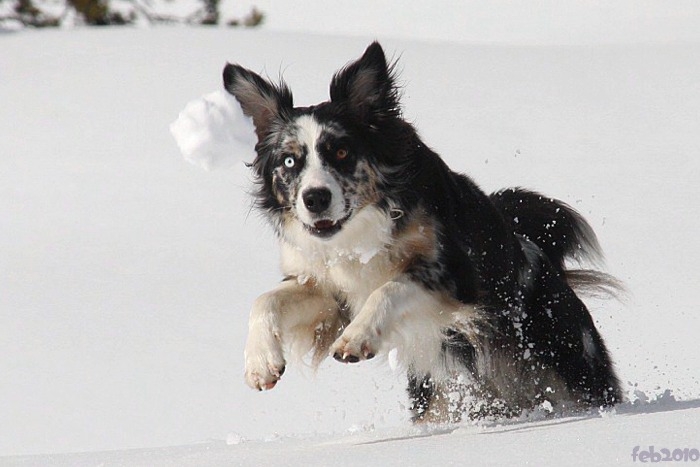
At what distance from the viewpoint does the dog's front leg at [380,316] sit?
404 centimetres

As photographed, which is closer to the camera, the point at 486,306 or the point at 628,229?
the point at 486,306

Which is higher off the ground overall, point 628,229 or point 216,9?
point 216,9

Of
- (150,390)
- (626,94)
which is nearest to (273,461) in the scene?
(150,390)

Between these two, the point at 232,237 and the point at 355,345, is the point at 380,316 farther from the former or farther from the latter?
the point at 232,237

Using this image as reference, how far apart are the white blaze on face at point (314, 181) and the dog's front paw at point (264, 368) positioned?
0.56 m

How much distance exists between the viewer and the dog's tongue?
14.5ft

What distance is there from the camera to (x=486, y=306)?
4.64 meters

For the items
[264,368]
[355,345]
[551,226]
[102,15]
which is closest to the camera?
[355,345]

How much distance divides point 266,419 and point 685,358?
2.55 metres

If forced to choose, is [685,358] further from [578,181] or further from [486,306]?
[578,181]

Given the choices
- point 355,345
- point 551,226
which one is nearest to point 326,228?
point 355,345

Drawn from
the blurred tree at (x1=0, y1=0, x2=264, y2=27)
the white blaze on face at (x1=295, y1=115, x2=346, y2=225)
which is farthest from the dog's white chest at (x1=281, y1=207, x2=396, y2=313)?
the blurred tree at (x1=0, y1=0, x2=264, y2=27)

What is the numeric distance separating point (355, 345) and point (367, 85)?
120cm

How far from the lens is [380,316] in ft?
13.7
